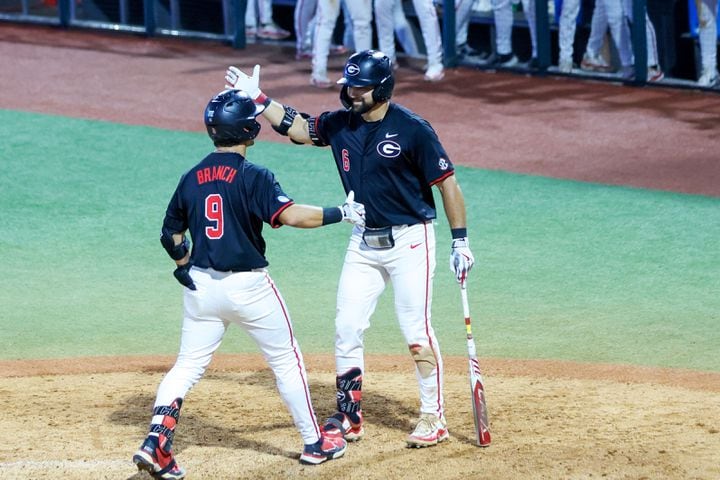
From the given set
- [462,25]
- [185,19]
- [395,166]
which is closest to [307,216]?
[395,166]

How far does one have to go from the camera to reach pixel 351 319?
5.82 metres

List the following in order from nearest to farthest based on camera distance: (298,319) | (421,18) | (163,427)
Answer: (163,427)
(298,319)
(421,18)

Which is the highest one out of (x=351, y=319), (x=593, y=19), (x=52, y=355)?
(x=593, y=19)

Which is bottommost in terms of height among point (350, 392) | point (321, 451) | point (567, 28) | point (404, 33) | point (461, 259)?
point (321, 451)

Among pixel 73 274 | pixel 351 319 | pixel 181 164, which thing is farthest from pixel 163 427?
pixel 181 164

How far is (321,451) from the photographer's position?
5598 millimetres

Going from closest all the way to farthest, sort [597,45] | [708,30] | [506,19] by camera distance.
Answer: [708,30], [597,45], [506,19]

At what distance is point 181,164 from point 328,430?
602 centimetres

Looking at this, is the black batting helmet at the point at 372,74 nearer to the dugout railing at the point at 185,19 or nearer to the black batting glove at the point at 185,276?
the black batting glove at the point at 185,276

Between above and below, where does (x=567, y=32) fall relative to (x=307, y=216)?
above

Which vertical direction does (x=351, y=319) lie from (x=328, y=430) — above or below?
above

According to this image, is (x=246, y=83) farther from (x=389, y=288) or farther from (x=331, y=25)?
(x=331, y=25)

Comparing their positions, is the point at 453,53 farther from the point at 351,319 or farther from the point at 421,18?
the point at 351,319

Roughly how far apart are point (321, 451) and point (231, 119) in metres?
1.57
